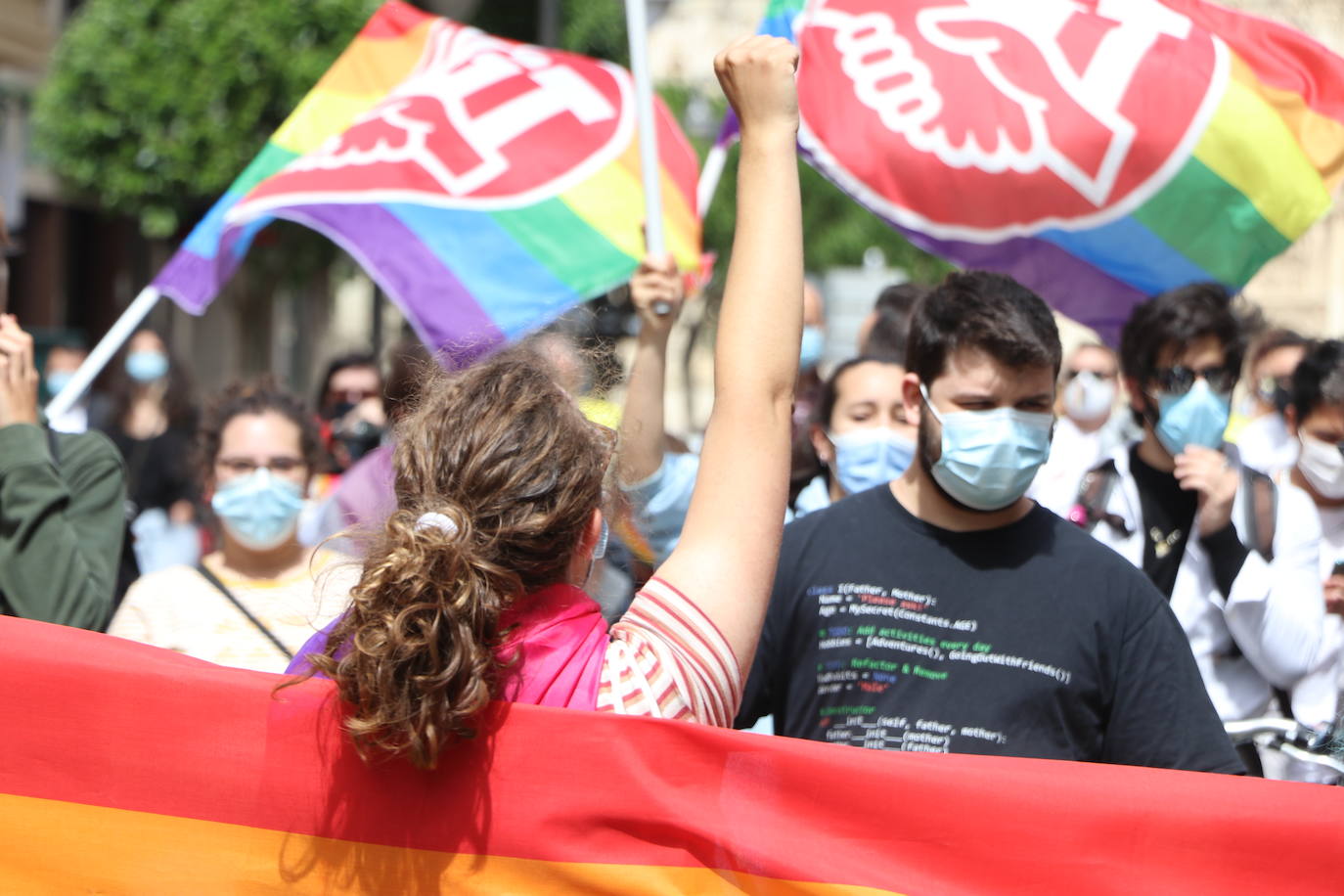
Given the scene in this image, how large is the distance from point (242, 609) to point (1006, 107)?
224cm

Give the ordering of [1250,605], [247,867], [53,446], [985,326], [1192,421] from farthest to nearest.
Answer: [1192,421], [53,446], [1250,605], [985,326], [247,867]

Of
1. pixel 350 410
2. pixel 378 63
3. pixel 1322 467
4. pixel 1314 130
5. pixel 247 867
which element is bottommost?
pixel 247 867

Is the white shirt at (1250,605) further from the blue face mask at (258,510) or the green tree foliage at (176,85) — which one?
the green tree foliage at (176,85)

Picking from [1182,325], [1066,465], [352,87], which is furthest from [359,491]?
[1182,325]

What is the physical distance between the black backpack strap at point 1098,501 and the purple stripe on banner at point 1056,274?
82cm

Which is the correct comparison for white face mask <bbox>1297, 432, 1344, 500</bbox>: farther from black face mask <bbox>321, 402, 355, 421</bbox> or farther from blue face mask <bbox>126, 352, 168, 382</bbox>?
blue face mask <bbox>126, 352, 168, 382</bbox>

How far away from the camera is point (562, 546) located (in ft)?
6.03

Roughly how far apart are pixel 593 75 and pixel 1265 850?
12.4 feet

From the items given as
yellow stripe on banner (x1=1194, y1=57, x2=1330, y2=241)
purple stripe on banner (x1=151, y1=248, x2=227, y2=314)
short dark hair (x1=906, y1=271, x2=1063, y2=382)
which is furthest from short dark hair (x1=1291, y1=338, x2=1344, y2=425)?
purple stripe on banner (x1=151, y1=248, x2=227, y2=314)

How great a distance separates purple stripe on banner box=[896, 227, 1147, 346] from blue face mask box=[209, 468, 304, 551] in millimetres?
1734

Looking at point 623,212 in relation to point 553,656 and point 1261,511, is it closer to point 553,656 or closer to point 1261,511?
point 1261,511

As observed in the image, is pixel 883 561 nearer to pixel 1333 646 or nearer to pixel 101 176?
pixel 1333 646

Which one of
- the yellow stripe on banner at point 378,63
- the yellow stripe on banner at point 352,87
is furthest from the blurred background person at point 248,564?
the yellow stripe on banner at point 378,63

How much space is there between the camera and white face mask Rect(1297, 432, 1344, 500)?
353 cm
